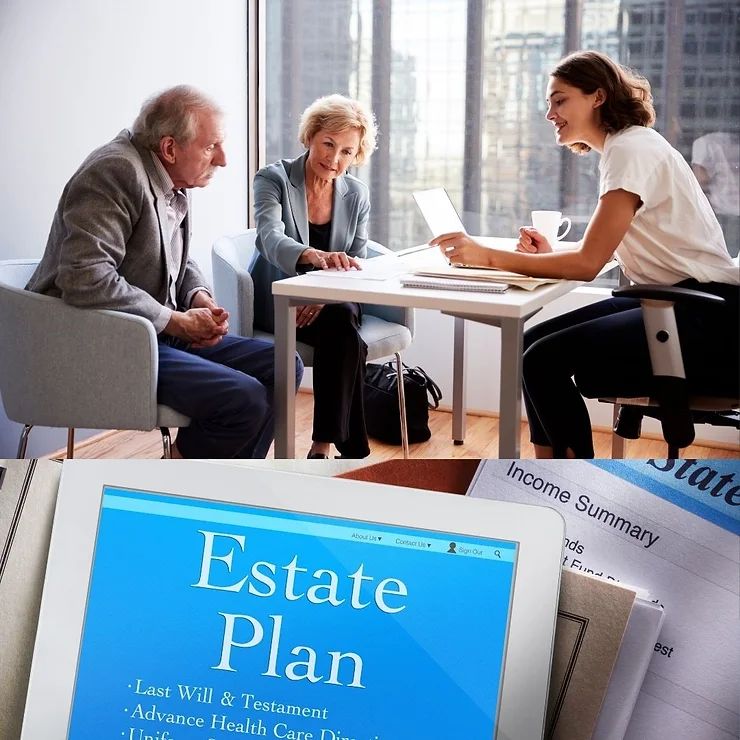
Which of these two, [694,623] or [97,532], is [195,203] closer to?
[97,532]

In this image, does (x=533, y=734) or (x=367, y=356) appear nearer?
(x=533, y=734)

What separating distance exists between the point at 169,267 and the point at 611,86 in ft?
1.34

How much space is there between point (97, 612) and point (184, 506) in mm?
86

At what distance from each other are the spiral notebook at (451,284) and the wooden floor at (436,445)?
110 millimetres

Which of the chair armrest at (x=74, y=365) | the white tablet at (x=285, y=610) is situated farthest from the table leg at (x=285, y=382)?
the white tablet at (x=285, y=610)

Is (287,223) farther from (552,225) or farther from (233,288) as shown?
(552,225)

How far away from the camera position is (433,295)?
69 cm

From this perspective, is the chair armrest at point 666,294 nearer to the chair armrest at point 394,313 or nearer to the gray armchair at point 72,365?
the chair armrest at point 394,313

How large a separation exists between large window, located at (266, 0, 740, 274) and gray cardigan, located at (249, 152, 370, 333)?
0.05 feet

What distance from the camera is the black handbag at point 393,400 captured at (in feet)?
2.16

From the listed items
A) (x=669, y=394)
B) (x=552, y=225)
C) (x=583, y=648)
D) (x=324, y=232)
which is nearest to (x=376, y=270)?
(x=324, y=232)

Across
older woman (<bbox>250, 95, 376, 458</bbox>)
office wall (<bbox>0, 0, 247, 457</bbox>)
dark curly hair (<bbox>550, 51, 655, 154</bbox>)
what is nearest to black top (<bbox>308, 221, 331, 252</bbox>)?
older woman (<bbox>250, 95, 376, 458</bbox>)

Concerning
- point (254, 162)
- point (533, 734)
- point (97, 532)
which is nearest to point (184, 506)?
point (97, 532)

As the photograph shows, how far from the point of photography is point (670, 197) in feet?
2.12
